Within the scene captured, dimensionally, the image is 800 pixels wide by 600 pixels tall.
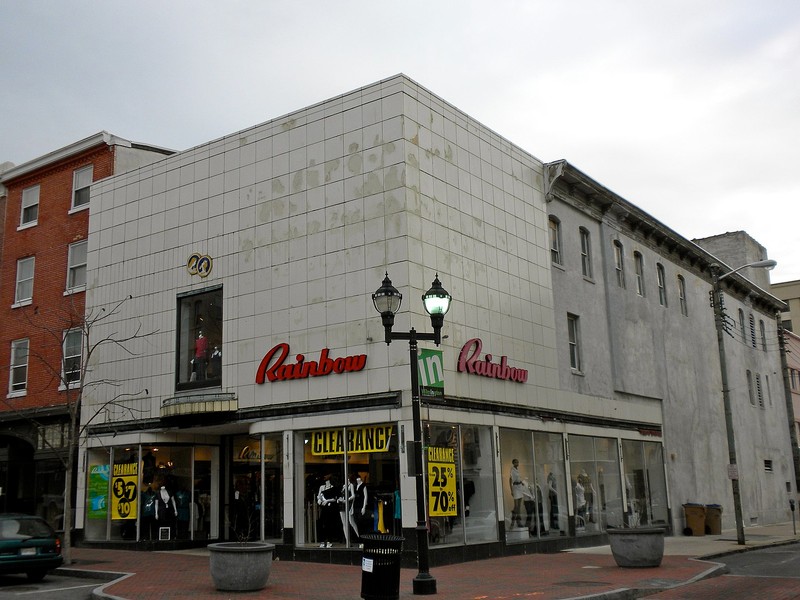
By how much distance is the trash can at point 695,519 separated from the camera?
3156 centimetres

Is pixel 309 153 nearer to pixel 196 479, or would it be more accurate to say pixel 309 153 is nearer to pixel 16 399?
pixel 196 479

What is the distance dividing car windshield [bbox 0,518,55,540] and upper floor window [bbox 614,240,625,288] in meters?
21.5

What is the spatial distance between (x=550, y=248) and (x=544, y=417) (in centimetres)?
581

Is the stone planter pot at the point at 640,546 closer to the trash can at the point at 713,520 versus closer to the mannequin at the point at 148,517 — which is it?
the mannequin at the point at 148,517

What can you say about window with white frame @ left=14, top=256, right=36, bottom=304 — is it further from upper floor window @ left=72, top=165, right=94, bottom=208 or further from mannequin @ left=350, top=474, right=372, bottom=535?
mannequin @ left=350, top=474, right=372, bottom=535

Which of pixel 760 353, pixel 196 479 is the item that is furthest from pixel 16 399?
pixel 760 353

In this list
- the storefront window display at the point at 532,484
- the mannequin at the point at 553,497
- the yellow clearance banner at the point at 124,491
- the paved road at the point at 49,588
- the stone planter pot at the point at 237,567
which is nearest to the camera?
the stone planter pot at the point at 237,567

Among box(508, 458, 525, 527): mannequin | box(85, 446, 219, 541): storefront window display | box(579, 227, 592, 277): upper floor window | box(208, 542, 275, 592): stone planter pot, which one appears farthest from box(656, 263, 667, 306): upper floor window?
box(208, 542, 275, 592): stone planter pot

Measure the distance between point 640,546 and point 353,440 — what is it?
23.2 ft

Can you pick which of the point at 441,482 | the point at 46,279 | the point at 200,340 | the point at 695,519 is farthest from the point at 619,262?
the point at 46,279

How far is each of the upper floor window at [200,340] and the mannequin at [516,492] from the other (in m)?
8.52

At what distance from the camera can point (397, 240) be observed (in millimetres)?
20766

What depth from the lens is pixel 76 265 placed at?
96.4ft

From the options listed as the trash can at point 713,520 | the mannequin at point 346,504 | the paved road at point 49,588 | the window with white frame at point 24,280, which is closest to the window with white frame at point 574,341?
the trash can at point 713,520
